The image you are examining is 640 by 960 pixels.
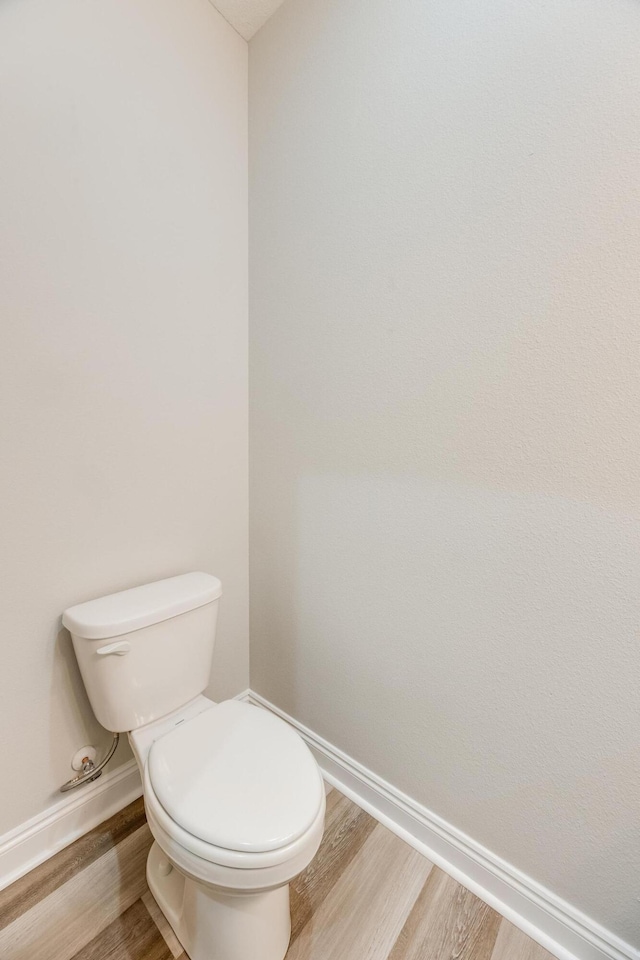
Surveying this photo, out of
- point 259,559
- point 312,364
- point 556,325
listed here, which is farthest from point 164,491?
point 556,325

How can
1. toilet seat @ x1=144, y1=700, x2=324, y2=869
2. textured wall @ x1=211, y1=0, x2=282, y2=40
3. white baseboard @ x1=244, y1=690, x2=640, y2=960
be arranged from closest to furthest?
toilet seat @ x1=144, y1=700, x2=324, y2=869 → white baseboard @ x1=244, y1=690, x2=640, y2=960 → textured wall @ x1=211, y1=0, x2=282, y2=40

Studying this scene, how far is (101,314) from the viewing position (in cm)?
107

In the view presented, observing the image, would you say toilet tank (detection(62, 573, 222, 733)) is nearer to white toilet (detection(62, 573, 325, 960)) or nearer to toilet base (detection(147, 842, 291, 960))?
white toilet (detection(62, 573, 325, 960))

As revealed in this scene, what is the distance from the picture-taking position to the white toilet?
750 mm

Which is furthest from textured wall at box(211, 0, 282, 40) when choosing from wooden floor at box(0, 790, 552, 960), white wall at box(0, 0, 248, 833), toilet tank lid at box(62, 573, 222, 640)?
wooden floor at box(0, 790, 552, 960)

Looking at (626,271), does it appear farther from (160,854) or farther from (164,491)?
(160,854)

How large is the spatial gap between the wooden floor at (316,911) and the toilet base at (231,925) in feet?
0.16

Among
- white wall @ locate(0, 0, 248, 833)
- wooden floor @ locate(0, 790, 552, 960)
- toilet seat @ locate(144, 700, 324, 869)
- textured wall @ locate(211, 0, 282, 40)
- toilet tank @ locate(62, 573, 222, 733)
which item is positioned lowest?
wooden floor @ locate(0, 790, 552, 960)

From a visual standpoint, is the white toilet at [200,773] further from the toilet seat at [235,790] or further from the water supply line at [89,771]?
the water supply line at [89,771]

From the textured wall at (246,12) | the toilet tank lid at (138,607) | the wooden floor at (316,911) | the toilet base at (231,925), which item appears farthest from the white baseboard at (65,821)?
the textured wall at (246,12)

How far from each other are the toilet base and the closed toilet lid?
157 millimetres

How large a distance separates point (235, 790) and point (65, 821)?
68cm

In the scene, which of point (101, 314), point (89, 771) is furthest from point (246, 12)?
point (89, 771)

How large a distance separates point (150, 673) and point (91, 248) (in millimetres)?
1116
